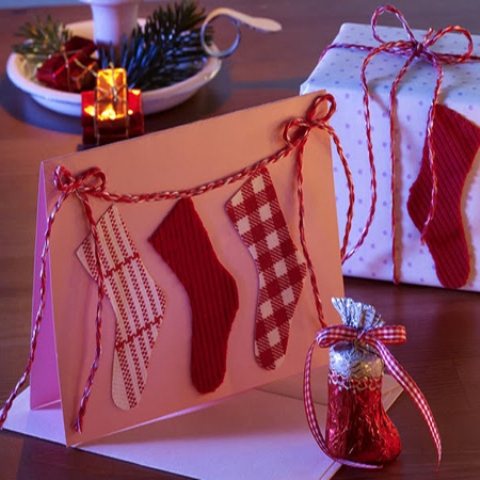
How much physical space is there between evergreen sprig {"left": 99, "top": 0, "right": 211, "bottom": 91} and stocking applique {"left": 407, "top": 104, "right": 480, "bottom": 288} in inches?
18.0

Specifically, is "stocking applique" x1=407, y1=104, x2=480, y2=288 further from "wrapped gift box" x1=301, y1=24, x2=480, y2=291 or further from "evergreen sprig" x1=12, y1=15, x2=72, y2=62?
"evergreen sprig" x1=12, y1=15, x2=72, y2=62

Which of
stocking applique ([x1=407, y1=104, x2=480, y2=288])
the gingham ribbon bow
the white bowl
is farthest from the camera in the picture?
the white bowl

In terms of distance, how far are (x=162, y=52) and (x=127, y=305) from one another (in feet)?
2.01

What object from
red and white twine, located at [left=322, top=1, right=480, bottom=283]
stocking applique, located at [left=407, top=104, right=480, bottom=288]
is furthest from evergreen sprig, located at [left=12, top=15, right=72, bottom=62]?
stocking applique, located at [left=407, top=104, right=480, bottom=288]

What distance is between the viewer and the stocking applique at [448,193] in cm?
103

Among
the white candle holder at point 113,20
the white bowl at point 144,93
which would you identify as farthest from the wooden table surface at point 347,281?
the white candle holder at point 113,20

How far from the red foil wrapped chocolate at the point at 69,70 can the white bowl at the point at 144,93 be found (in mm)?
17

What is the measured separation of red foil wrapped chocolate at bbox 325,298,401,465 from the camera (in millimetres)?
813

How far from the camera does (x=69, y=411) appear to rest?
0.85 metres

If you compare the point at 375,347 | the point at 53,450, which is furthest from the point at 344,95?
the point at 53,450

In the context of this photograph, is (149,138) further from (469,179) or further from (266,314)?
(469,179)

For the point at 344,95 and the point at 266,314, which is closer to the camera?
the point at 266,314

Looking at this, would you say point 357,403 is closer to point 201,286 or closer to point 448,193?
point 201,286

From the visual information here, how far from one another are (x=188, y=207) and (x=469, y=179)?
12.2 inches
